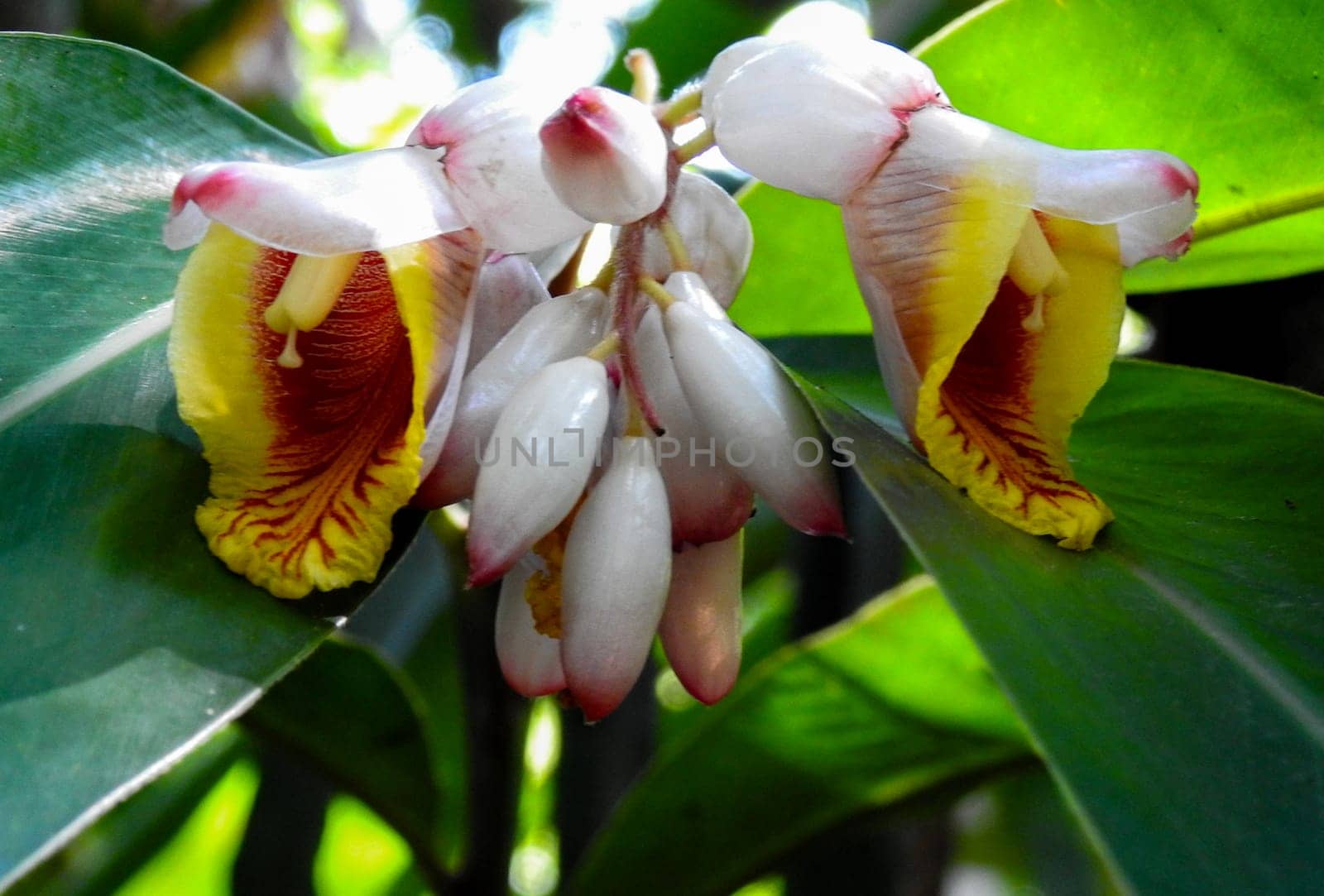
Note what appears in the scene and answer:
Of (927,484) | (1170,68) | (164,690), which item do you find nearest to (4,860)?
(164,690)

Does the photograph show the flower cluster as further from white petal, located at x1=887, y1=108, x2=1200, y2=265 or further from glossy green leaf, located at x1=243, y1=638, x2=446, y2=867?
glossy green leaf, located at x1=243, y1=638, x2=446, y2=867

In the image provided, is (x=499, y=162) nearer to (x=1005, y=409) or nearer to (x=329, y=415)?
(x=329, y=415)

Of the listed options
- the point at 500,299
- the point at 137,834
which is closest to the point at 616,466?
the point at 500,299

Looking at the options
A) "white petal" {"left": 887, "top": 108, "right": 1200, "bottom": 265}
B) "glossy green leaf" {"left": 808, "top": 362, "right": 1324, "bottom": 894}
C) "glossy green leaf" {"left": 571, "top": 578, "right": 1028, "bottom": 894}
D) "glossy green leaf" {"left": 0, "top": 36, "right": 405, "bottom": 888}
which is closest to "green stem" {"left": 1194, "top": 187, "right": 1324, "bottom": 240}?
"glossy green leaf" {"left": 808, "top": 362, "right": 1324, "bottom": 894}

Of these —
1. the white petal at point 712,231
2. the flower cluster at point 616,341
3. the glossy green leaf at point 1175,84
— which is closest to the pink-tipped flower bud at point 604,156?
the flower cluster at point 616,341

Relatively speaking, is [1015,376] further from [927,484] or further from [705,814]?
[705,814]

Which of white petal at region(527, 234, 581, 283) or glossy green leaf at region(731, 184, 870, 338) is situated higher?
white petal at region(527, 234, 581, 283)
